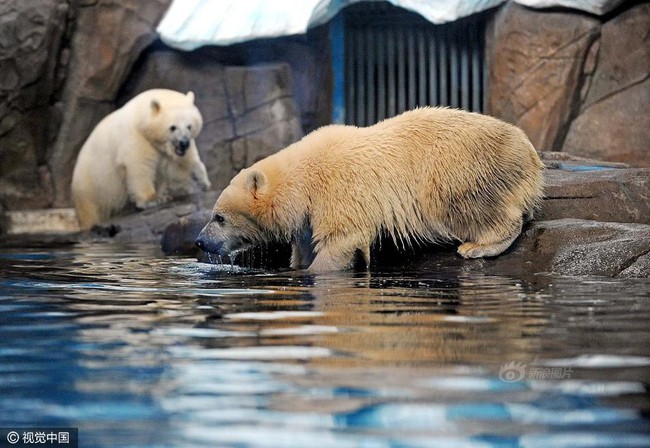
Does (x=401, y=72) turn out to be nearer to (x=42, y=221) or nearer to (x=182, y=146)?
(x=182, y=146)

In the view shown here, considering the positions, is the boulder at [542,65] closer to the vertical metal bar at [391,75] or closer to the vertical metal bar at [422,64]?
the vertical metal bar at [422,64]

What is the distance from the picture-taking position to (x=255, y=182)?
20.9 feet

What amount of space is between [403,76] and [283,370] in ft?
37.4

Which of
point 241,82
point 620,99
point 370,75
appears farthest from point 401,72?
point 620,99

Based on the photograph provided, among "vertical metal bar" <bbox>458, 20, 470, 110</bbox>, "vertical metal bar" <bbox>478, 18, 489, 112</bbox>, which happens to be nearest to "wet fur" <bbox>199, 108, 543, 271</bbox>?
"vertical metal bar" <bbox>478, 18, 489, 112</bbox>

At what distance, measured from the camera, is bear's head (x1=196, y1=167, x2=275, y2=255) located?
6379mm

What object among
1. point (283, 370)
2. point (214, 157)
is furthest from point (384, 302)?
point (214, 157)

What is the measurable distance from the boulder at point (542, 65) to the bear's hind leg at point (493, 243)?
19.4ft

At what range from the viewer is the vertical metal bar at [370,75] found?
13984 millimetres

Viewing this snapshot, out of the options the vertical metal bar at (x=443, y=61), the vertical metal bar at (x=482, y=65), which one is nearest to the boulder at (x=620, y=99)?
the vertical metal bar at (x=482, y=65)

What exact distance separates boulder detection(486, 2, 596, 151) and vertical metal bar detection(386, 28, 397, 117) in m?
1.96

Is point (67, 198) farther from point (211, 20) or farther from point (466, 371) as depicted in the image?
point (466, 371)

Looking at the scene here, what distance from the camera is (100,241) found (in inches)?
422

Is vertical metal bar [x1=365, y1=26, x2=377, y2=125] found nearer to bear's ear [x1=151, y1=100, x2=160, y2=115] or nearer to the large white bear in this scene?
the large white bear
